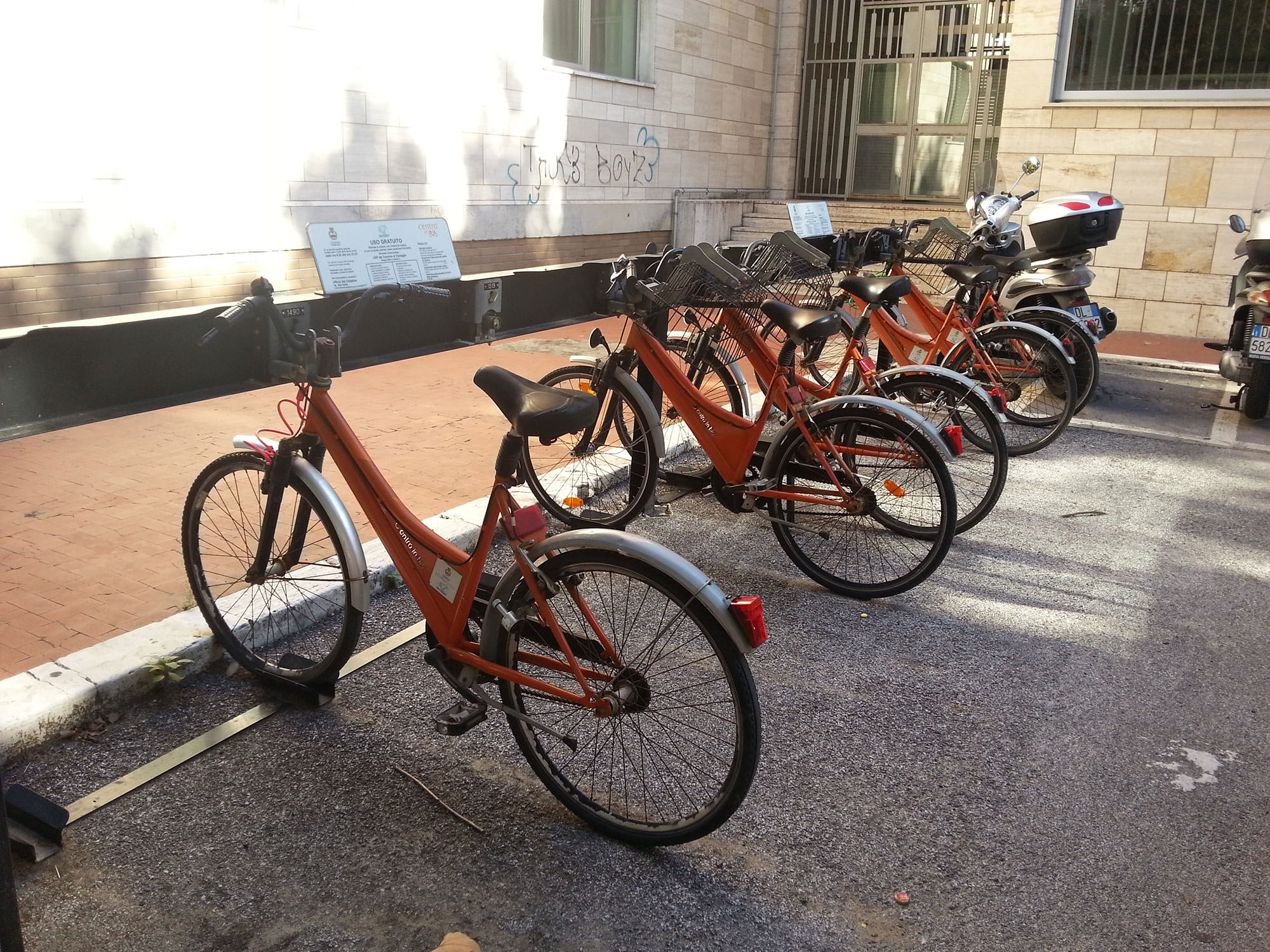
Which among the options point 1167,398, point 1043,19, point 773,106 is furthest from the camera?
point 773,106

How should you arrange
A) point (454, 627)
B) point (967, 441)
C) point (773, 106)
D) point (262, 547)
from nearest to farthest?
point (454, 627)
point (262, 547)
point (967, 441)
point (773, 106)

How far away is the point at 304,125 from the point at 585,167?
4.10 metres

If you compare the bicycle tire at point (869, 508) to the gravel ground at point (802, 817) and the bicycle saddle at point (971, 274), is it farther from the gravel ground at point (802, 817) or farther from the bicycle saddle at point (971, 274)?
the bicycle saddle at point (971, 274)

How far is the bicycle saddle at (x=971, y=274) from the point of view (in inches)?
241

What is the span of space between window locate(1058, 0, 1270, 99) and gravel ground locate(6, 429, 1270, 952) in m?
8.50

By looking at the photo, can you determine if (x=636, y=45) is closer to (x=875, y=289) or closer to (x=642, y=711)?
(x=875, y=289)

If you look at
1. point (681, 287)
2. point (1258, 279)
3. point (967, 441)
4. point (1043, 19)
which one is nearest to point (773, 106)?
point (1043, 19)

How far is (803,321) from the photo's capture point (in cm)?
401

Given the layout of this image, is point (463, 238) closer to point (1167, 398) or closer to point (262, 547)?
point (1167, 398)

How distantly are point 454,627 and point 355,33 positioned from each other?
7.21 meters

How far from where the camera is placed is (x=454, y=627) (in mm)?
2811

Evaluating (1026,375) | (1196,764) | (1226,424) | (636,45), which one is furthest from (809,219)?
(636,45)

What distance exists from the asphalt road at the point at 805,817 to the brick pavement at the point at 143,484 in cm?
63

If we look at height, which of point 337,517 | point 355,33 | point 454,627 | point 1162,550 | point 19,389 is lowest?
point 1162,550
